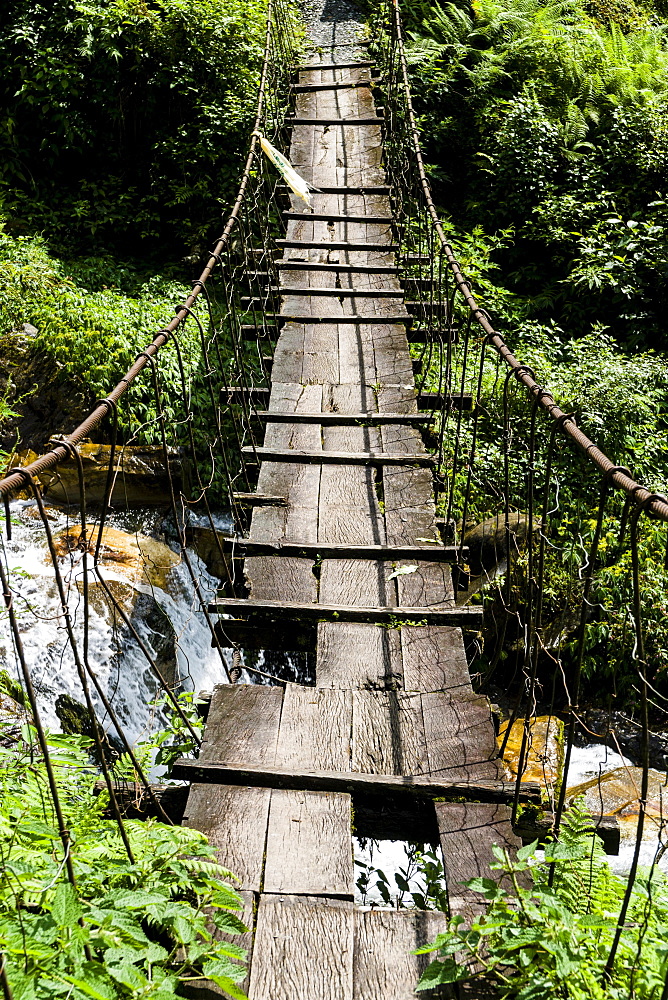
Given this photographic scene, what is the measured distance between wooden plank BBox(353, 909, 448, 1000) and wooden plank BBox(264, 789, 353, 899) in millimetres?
125

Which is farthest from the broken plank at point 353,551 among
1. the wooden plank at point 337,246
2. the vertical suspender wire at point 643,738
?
the wooden plank at point 337,246

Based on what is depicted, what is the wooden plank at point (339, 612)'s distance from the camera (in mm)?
Answer: 3443

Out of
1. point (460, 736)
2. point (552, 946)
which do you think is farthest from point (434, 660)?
point (552, 946)

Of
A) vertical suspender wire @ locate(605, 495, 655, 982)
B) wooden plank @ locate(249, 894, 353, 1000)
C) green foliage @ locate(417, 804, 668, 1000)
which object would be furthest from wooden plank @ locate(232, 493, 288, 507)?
vertical suspender wire @ locate(605, 495, 655, 982)

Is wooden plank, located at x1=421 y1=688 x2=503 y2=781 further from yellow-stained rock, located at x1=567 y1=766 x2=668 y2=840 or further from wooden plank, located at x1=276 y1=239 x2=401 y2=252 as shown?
wooden plank, located at x1=276 y1=239 x2=401 y2=252

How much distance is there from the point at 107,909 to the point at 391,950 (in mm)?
823

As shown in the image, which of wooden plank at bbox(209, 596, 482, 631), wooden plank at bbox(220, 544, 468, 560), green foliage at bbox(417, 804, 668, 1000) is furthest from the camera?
wooden plank at bbox(220, 544, 468, 560)

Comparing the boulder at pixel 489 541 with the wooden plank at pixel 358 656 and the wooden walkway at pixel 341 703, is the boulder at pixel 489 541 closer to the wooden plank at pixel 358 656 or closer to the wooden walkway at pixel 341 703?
the wooden walkway at pixel 341 703

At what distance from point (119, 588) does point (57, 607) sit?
43 cm

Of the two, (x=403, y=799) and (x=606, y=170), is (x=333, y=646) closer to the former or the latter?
(x=403, y=799)

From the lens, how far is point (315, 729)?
116 inches

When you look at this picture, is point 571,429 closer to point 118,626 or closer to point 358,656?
point 358,656

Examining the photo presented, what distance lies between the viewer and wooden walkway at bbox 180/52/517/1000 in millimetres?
2293

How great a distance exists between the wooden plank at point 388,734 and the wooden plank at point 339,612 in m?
0.44
